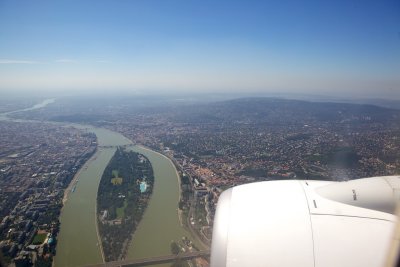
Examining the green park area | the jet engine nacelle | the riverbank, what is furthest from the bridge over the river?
the green park area

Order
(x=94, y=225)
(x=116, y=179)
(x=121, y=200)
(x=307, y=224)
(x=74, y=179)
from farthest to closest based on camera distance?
1. (x=74, y=179)
2. (x=116, y=179)
3. (x=121, y=200)
4. (x=94, y=225)
5. (x=307, y=224)

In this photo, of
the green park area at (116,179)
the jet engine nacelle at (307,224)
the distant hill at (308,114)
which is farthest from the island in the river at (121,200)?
the distant hill at (308,114)

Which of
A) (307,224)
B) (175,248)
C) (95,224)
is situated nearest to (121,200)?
(95,224)

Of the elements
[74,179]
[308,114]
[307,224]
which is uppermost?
[307,224]

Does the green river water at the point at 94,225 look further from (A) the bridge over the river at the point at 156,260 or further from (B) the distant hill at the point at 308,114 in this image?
(B) the distant hill at the point at 308,114

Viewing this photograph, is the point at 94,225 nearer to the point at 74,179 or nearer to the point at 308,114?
the point at 74,179

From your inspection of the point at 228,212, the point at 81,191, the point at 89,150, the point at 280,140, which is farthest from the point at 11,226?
the point at 280,140

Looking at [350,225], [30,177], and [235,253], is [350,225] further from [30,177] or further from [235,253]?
[30,177]
